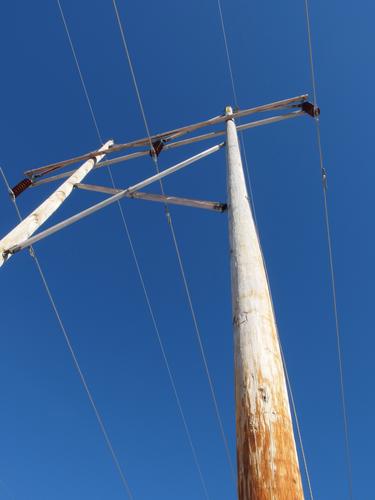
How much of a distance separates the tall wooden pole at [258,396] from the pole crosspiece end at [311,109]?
184 inches

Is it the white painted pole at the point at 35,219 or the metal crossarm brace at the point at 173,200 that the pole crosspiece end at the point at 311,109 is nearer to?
the metal crossarm brace at the point at 173,200

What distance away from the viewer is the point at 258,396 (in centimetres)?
200

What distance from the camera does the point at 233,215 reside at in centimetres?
359

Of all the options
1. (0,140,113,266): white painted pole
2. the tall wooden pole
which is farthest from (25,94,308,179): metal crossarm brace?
the tall wooden pole

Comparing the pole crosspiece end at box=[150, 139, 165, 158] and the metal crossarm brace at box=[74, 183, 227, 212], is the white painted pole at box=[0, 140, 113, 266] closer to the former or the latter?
the metal crossarm brace at box=[74, 183, 227, 212]

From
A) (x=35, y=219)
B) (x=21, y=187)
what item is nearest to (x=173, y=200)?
(x=35, y=219)

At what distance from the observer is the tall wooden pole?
1.69m

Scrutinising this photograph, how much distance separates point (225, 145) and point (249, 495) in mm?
4646

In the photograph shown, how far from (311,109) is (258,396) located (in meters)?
6.08

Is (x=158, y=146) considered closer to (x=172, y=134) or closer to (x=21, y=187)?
(x=172, y=134)

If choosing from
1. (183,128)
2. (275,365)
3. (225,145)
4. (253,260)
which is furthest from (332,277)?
(275,365)

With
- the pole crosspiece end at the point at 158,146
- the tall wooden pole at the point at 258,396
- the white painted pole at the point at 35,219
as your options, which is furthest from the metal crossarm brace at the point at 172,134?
the tall wooden pole at the point at 258,396

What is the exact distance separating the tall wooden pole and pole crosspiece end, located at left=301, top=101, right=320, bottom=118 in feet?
15.3

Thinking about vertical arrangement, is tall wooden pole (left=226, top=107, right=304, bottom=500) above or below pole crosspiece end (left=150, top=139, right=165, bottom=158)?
below
